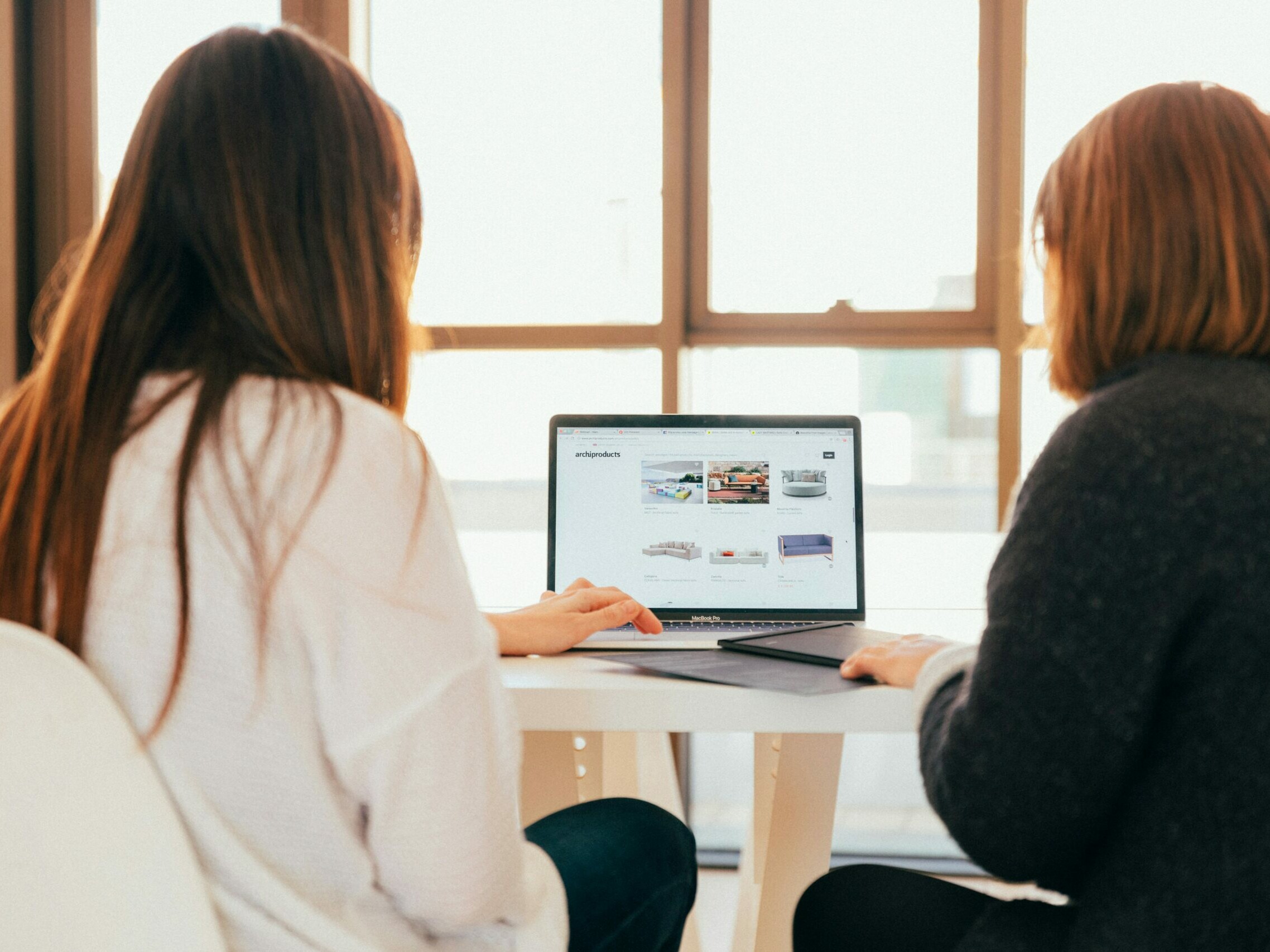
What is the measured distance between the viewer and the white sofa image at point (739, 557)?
55.6 inches

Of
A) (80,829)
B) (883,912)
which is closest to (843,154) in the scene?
(883,912)

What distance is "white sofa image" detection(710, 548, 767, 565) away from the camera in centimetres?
141

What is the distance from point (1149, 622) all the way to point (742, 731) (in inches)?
17.2

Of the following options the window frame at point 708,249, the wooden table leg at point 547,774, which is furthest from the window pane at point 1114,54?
the wooden table leg at point 547,774

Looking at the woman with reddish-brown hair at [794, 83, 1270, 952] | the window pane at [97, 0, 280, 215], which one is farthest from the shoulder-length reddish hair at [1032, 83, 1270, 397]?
the window pane at [97, 0, 280, 215]

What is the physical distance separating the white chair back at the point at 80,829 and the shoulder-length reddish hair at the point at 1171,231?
696mm

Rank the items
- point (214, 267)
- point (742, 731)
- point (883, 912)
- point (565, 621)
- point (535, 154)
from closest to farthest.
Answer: point (214, 267) < point (883, 912) < point (742, 731) < point (565, 621) < point (535, 154)

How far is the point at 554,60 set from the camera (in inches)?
92.1

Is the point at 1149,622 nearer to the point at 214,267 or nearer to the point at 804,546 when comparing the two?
the point at 214,267

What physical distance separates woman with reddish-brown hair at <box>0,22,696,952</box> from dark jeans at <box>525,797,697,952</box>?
84 millimetres

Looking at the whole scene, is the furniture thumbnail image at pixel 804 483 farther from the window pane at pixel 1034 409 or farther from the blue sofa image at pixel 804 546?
the window pane at pixel 1034 409

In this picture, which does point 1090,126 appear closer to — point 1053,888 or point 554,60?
point 1053,888

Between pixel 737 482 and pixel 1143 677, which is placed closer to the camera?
pixel 1143 677

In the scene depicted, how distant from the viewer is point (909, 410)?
228cm
